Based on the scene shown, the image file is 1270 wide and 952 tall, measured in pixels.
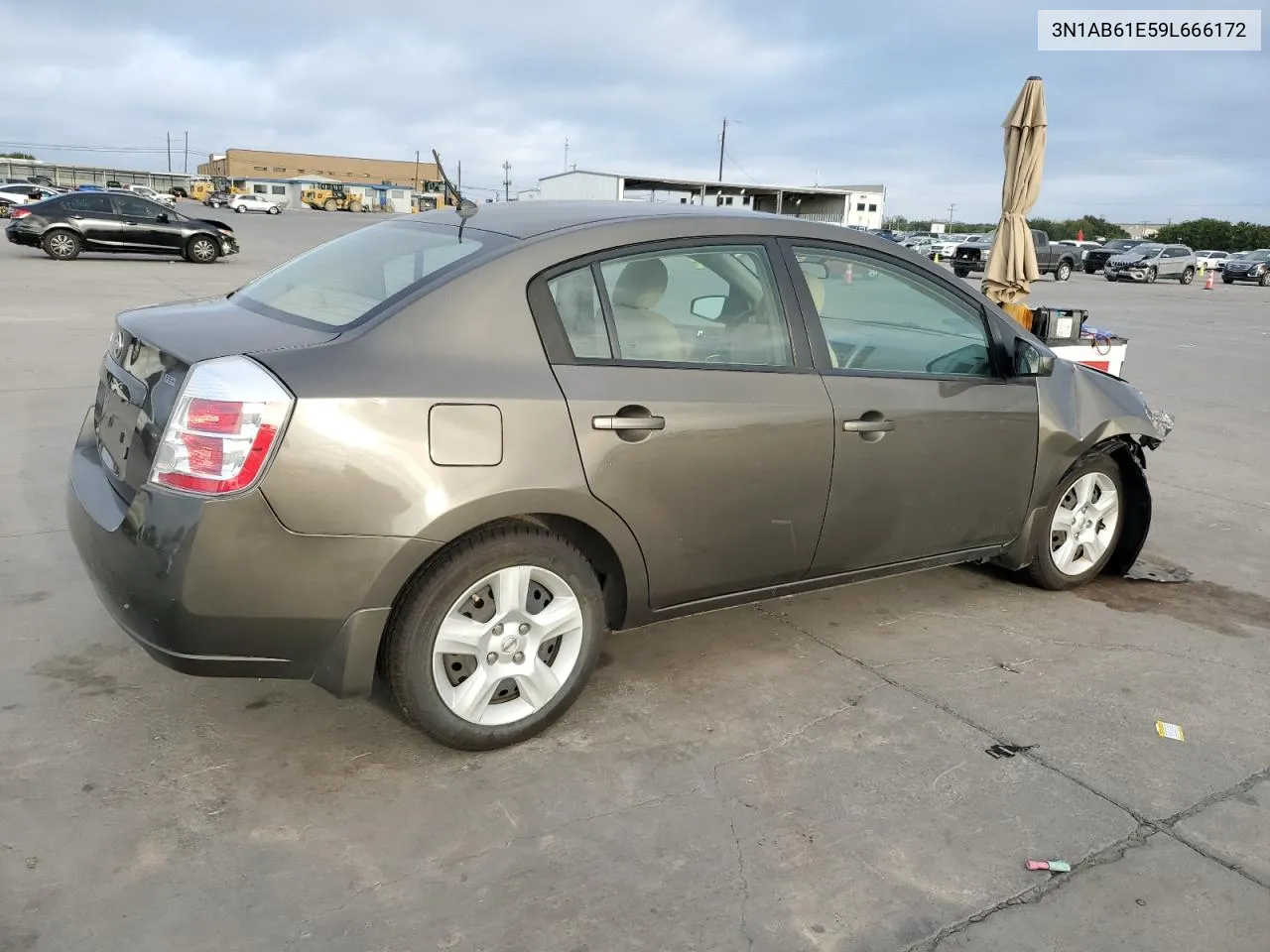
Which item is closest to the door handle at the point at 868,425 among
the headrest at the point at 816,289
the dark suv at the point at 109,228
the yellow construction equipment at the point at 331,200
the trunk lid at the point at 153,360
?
the headrest at the point at 816,289

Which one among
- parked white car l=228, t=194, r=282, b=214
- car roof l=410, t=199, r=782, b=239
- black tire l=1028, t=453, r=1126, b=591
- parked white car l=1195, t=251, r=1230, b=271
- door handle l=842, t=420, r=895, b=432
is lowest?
black tire l=1028, t=453, r=1126, b=591

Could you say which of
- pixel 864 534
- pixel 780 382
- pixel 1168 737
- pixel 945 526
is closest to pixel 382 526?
pixel 780 382

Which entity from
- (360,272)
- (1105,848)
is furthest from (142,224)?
(1105,848)

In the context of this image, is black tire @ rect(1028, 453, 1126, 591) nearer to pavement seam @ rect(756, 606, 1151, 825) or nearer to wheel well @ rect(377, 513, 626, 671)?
pavement seam @ rect(756, 606, 1151, 825)

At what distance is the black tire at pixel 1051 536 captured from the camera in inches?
172

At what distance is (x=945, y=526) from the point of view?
394 centimetres

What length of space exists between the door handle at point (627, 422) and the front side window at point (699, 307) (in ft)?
0.69

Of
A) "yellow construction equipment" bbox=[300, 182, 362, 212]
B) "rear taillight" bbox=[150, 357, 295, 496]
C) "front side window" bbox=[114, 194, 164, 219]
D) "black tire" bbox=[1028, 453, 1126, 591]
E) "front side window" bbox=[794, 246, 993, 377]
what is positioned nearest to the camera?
"rear taillight" bbox=[150, 357, 295, 496]

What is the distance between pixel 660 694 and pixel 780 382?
3.80 feet

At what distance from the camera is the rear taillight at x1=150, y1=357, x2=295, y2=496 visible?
2.53 meters

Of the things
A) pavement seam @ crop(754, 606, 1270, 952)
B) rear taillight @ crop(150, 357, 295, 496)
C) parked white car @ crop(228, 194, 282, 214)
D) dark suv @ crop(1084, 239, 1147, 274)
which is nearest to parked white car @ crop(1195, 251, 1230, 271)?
dark suv @ crop(1084, 239, 1147, 274)

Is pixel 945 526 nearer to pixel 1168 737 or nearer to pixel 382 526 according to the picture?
pixel 1168 737

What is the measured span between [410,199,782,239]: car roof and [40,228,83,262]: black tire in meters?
19.8

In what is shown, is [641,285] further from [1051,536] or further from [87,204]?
[87,204]
